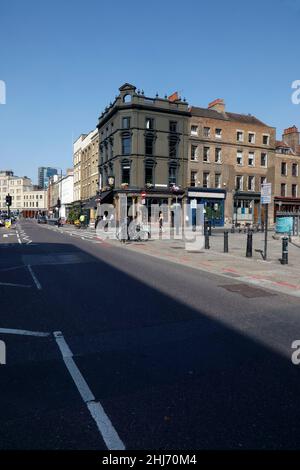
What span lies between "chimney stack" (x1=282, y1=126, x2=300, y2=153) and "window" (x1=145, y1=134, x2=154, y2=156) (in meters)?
23.4

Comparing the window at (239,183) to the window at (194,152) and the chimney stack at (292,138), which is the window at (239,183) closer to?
the window at (194,152)

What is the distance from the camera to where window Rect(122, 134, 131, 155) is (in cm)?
4184

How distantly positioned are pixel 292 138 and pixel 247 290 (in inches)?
1984

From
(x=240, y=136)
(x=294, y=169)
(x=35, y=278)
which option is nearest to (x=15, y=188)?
(x=240, y=136)

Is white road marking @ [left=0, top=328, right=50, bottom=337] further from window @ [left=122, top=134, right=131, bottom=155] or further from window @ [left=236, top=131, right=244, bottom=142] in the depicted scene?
window @ [left=236, top=131, right=244, bottom=142]

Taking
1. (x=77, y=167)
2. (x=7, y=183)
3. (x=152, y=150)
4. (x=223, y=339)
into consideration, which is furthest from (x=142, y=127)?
(x=7, y=183)

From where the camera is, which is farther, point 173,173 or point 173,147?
point 173,173

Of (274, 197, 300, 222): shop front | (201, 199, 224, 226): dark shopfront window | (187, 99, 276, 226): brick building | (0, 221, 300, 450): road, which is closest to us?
(0, 221, 300, 450): road

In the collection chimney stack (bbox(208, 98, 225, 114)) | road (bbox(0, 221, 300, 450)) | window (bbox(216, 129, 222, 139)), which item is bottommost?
road (bbox(0, 221, 300, 450))

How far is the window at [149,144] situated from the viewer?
1647 inches

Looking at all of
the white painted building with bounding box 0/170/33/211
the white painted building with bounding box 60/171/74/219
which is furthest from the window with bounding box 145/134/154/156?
the white painted building with bounding box 0/170/33/211

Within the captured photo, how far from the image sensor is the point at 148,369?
14.9 ft

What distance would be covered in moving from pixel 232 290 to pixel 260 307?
176 cm

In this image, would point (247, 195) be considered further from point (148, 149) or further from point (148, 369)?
point (148, 369)
